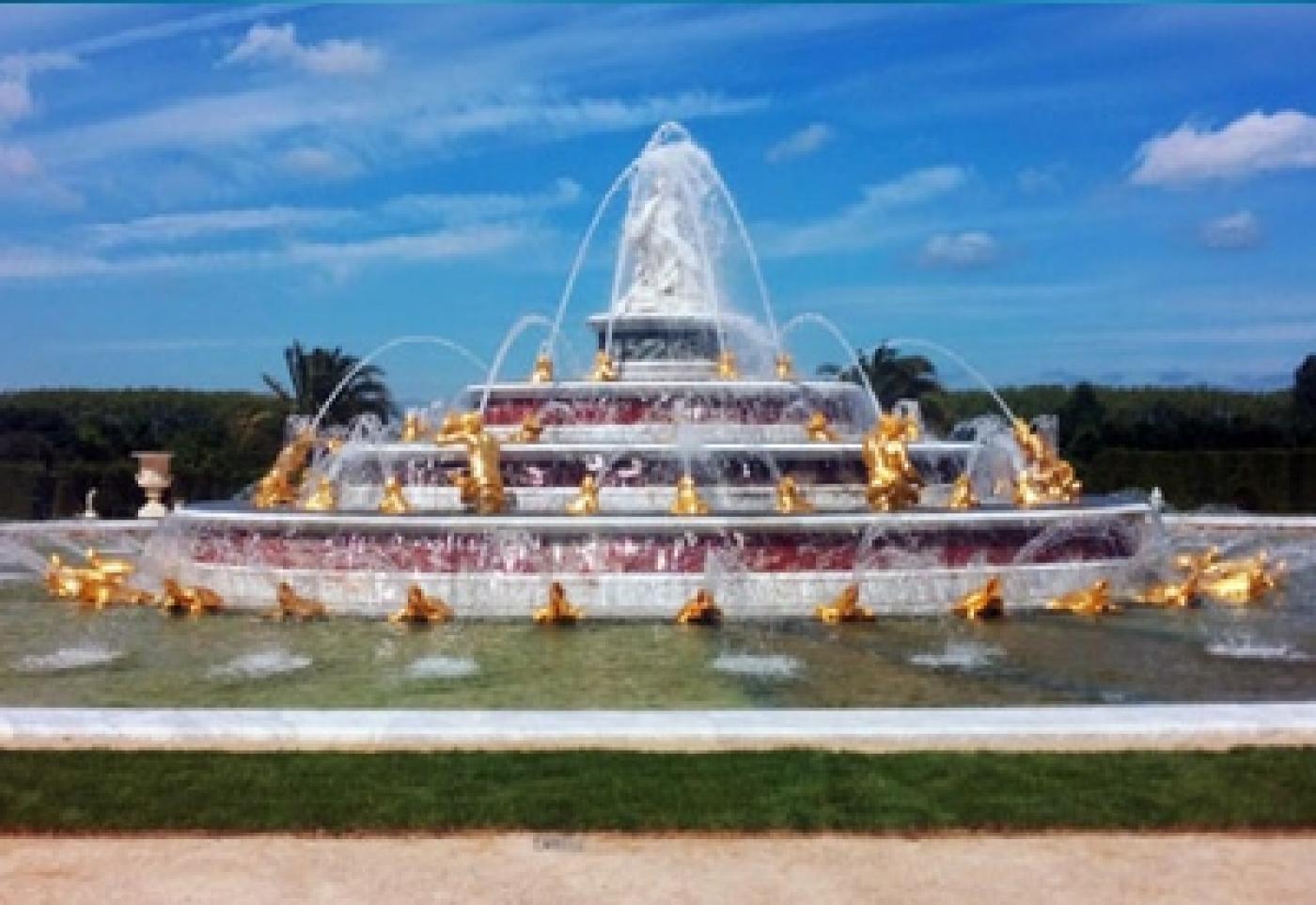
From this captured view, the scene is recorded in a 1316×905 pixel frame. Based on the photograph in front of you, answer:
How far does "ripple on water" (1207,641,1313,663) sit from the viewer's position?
14.2 m

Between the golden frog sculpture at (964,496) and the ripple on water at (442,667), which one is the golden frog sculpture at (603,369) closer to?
the golden frog sculpture at (964,496)

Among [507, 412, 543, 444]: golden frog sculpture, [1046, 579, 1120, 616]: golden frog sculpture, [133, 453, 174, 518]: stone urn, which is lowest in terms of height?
[1046, 579, 1120, 616]: golden frog sculpture

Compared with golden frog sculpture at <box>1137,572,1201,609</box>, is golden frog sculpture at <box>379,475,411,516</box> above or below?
above

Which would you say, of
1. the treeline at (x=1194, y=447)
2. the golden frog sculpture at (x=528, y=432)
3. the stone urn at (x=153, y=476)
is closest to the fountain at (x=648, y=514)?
the golden frog sculpture at (x=528, y=432)

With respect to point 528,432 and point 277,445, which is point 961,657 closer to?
point 528,432

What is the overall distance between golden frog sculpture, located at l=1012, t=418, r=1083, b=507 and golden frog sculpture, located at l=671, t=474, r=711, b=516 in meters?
5.11

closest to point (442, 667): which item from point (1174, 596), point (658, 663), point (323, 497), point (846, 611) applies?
point (658, 663)

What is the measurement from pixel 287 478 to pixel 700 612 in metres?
8.44

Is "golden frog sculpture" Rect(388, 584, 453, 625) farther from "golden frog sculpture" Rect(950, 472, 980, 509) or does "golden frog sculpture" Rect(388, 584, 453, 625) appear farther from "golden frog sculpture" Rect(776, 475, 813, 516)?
"golden frog sculpture" Rect(950, 472, 980, 509)

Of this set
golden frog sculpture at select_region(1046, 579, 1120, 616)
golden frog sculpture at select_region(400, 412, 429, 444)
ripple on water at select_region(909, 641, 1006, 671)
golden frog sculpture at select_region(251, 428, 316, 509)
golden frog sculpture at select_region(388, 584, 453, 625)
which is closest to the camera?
ripple on water at select_region(909, 641, 1006, 671)

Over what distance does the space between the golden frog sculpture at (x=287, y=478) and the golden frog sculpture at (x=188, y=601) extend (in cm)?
315

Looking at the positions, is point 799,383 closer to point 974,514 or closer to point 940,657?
point 974,514

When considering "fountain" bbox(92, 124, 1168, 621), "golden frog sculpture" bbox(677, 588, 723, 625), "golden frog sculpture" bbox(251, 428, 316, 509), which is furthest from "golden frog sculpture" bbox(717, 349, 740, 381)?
"golden frog sculpture" bbox(677, 588, 723, 625)

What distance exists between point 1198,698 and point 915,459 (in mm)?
10227
